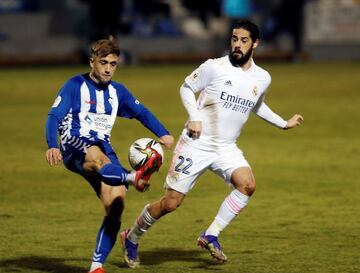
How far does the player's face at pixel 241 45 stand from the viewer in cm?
1060

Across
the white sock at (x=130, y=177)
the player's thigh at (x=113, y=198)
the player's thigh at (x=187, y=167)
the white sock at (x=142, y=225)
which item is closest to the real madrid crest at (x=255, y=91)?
the player's thigh at (x=187, y=167)

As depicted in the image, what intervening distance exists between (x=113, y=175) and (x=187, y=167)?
143 cm

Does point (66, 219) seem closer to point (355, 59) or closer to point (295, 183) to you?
point (295, 183)

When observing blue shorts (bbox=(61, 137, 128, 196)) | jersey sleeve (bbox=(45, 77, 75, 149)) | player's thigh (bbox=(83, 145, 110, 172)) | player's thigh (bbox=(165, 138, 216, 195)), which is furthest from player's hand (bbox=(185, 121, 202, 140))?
jersey sleeve (bbox=(45, 77, 75, 149))

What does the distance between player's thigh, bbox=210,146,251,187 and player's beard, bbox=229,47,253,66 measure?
799mm

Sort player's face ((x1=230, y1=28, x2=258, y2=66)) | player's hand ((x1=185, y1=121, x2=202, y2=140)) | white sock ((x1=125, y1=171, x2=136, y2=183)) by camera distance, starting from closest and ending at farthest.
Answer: white sock ((x1=125, y1=171, x2=136, y2=183))
player's hand ((x1=185, y1=121, x2=202, y2=140))
player's face ((x1=230, y1=28, x2=258, y2=66))

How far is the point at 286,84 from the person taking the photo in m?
35.3

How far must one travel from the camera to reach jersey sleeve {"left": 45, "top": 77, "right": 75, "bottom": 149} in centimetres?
971

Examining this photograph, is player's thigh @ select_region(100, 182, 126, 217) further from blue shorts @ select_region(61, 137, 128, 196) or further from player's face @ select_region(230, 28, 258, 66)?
player's face @ select_region(230, 28, 258, 66)

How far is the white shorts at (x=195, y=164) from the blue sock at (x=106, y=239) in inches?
36.0

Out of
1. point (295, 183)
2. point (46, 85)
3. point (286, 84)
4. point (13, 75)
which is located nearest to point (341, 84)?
point (286, 84)

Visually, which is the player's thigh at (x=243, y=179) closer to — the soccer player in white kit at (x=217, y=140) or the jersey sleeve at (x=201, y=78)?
the soccer player in white kit at (x=217, y=140)

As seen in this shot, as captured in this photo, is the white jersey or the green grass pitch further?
the green grass pitch

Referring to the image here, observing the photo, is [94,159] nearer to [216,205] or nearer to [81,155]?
Result: [81,155]
